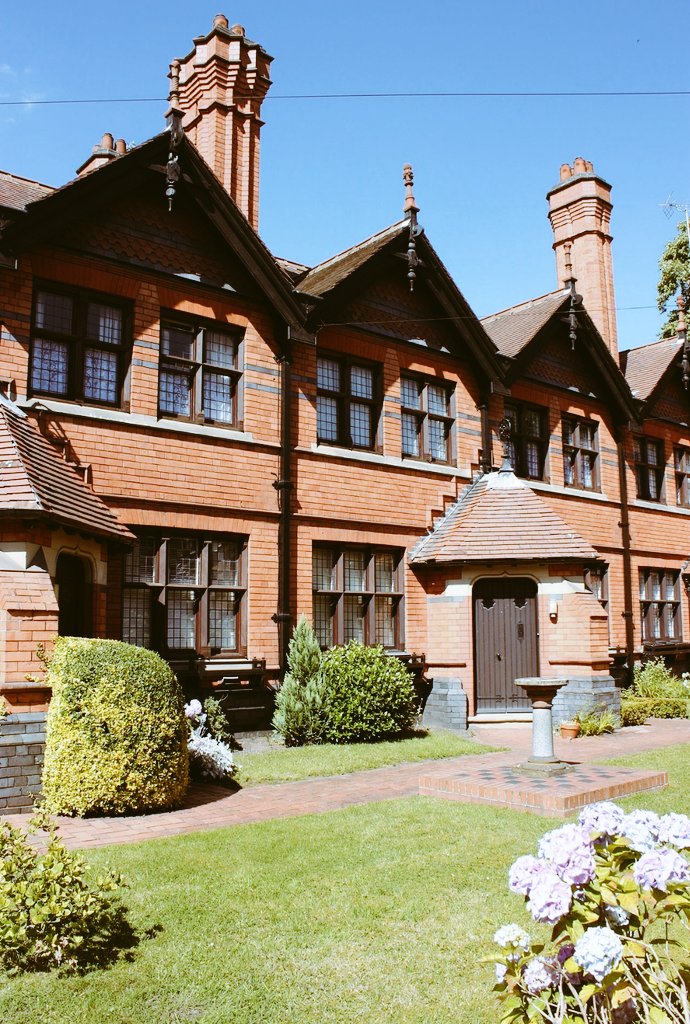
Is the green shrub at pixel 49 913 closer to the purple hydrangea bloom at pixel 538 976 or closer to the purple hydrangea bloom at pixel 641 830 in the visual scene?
the purple hydrangea bloom at pixel 538 976

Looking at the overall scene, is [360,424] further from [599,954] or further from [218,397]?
[599,954]

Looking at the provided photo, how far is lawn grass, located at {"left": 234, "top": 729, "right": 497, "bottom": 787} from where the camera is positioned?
1075 cm

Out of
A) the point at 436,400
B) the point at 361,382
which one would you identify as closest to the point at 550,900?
the point at 361,382

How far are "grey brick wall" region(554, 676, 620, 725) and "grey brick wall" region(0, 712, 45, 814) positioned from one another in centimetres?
1002

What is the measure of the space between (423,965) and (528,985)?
1.71 meters

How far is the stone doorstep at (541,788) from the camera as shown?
8.38 meters

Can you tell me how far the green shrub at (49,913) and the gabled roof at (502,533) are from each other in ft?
37.7

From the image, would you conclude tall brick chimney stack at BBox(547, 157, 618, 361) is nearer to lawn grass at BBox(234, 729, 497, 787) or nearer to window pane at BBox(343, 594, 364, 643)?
window pane at BBox(343, 594, 364, 643)

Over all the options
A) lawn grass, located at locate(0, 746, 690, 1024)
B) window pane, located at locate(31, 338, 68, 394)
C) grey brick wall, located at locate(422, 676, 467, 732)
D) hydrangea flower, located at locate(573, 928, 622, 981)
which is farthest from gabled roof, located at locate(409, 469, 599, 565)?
hydrangea flower, located at locate(573, 928, 622, 981)

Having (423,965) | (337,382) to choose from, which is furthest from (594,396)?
(423,965)

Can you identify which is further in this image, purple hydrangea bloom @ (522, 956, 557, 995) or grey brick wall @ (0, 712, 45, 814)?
grey brick wall @ (0, 712, 45, 814)

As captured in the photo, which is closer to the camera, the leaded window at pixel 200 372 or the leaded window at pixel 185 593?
the leaded window at pixel 185 593

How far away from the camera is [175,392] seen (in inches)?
536

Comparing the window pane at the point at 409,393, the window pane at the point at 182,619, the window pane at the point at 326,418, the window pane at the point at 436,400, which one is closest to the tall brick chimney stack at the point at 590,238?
the window pane at the point at 436,400
